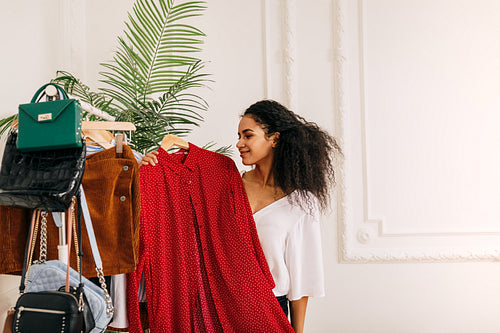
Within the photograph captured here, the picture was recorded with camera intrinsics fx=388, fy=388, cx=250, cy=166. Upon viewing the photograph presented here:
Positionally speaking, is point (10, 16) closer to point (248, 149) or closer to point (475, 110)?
point (248, 149)

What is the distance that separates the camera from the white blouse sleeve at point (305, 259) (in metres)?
1.69

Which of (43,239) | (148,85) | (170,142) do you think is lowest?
(43,239)

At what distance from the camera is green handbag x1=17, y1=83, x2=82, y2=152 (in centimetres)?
104

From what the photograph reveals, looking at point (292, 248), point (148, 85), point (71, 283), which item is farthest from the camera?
point (148, 85)

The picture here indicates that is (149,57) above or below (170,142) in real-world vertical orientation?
above

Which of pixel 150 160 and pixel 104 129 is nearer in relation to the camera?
pixel 104 129

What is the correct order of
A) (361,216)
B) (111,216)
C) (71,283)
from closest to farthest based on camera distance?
(71,283)
(111,216)
(361,216)

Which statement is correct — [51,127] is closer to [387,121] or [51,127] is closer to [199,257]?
[199,257]

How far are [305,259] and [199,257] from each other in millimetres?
474

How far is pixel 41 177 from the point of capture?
1.05 m

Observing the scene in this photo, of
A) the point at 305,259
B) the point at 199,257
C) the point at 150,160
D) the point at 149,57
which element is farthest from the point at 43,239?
the point at 149,57

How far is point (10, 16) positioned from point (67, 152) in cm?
126

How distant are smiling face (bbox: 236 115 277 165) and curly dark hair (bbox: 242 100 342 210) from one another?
0.02 metres

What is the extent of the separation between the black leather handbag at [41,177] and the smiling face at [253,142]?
81cm
